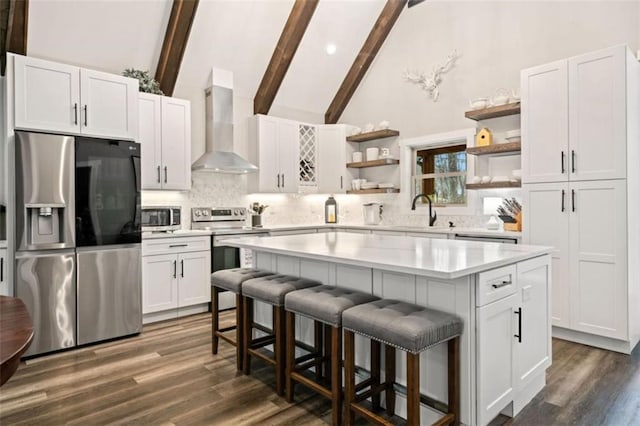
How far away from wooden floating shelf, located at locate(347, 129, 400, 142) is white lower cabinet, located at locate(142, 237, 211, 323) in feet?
9.14

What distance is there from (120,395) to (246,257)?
7.85 feet

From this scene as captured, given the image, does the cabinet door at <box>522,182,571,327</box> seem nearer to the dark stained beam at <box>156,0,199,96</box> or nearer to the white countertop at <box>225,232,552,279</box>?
the white countertop at <box>225,232,552,279</box>

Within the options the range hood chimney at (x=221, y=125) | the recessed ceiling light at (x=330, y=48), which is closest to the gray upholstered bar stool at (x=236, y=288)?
the range hood chimney at (x=221, y=125)

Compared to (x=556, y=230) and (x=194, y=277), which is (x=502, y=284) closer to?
(x=556, y=230)

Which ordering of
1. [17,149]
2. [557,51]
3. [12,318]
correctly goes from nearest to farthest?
[12,318] → [17,149] → [557,51]

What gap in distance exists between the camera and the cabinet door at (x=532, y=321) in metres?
2.30

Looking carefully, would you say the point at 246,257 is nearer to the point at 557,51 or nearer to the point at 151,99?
the point at 151,99

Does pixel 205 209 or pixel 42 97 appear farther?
pixel 205 209

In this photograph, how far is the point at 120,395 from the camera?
102 inches

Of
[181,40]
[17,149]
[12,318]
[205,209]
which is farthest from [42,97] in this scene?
[12,318]

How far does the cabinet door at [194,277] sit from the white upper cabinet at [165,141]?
844mm

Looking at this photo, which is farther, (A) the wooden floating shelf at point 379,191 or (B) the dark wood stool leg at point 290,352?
(A) the wooden floating shelf at point 379,191

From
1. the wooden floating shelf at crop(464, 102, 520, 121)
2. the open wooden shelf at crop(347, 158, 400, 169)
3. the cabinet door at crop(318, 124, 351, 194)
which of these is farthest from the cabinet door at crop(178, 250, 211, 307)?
the wooden floating shelf at crop(464, 102, 520, 121)

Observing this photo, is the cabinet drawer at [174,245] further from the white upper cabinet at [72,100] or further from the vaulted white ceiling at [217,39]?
the vaulted white ceiling at [217,39]
